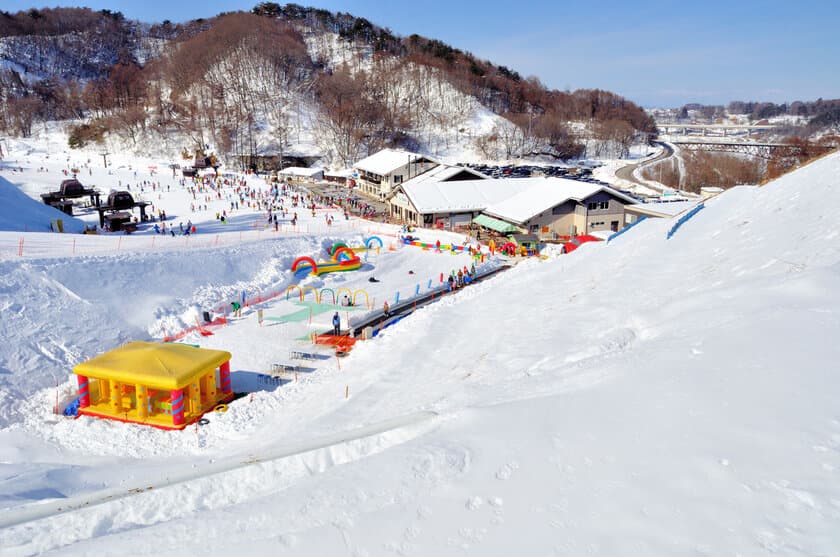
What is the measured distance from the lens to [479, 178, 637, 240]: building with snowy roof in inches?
1203

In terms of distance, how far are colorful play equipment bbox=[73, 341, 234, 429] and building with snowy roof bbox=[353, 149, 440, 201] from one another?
112 ft

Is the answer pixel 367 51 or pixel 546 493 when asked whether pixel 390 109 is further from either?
pixel 546 493

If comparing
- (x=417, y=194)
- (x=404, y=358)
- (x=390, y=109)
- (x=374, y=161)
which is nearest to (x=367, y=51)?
(x=390, y=109)

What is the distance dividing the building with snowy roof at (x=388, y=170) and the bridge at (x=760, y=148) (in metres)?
35.0

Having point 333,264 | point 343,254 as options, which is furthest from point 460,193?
point 333,264

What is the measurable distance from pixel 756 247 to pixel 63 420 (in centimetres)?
1542

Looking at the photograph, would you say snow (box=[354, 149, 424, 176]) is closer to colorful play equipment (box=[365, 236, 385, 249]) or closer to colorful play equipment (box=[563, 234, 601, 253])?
colorful play equipment (box=[365, 236, 385, 249])

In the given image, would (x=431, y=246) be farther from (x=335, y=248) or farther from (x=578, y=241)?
(x=578, y=241)

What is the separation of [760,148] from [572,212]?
3092 inches

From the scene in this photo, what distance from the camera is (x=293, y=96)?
87875 millimetres

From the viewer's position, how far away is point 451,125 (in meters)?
85.6

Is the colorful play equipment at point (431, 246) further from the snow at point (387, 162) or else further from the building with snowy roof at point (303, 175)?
the building with snowy roof at point (303, 175)

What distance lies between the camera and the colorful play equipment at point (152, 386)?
11922 millimetres

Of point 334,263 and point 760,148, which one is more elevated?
point 760,148
